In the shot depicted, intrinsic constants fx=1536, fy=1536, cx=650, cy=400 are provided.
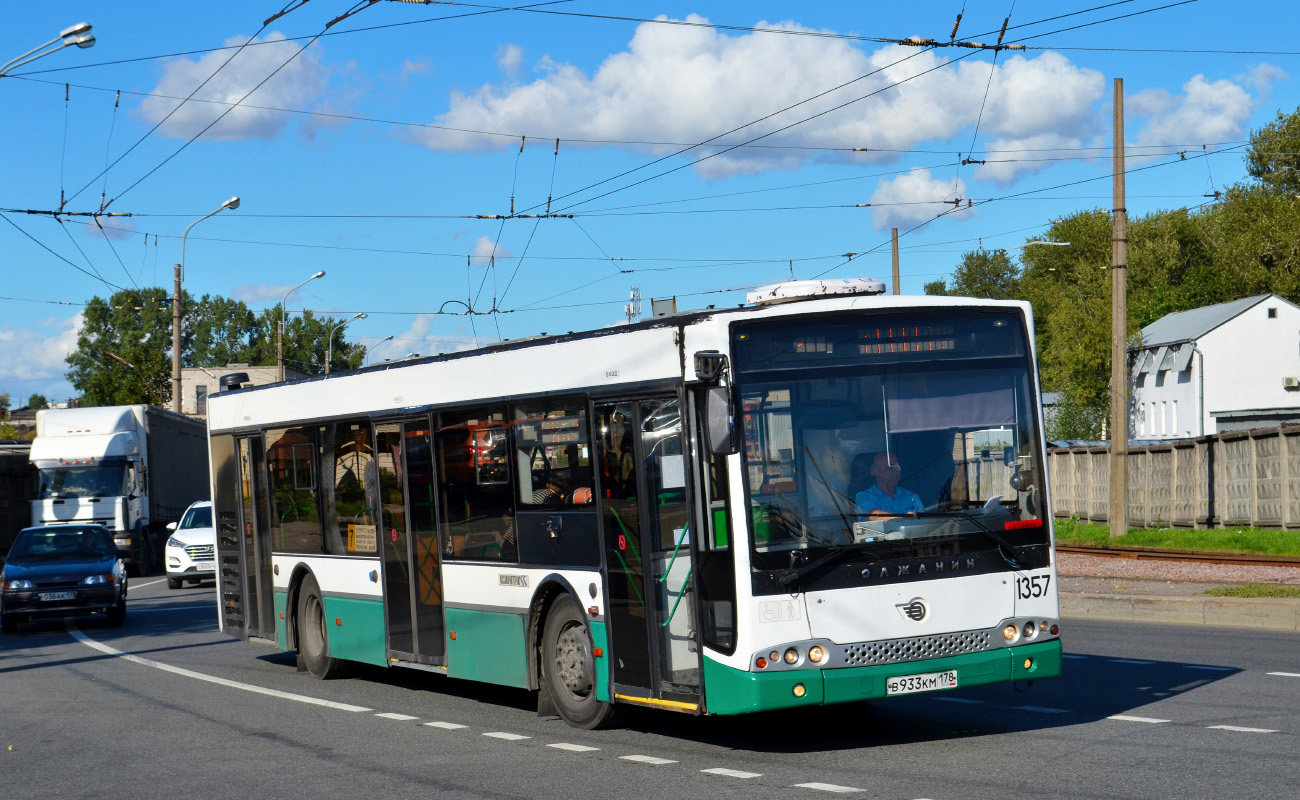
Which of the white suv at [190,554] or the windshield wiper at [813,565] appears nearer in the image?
the windshield wiper at [813,565]

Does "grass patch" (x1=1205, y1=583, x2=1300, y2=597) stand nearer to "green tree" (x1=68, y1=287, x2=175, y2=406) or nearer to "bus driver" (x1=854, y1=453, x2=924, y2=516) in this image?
"bus driver" (x1=854, y1=453, x2=924, y2=516)

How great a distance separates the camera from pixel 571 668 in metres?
10.7

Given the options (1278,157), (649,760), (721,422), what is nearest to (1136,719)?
(649,760)

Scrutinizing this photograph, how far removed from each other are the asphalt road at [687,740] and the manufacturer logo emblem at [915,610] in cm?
79

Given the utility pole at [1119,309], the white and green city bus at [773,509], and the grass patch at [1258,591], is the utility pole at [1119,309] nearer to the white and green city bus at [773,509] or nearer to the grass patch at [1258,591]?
the grass patch at [1258,591]

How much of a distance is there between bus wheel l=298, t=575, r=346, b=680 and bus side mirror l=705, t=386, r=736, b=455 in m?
7.10

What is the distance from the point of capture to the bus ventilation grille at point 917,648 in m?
9.08

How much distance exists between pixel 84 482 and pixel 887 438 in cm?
3082

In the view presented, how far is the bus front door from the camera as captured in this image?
939 centimetres

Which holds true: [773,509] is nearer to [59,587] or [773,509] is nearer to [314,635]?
[314,635]

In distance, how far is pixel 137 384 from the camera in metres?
68.6

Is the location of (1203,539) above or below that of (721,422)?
below

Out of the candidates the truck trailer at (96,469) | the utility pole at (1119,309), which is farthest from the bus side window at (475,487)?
the truck trailer at (96,469)

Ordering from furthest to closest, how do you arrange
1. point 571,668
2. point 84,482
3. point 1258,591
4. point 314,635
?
point 84,482, point 1258,591, point 314,635, point 571,668
